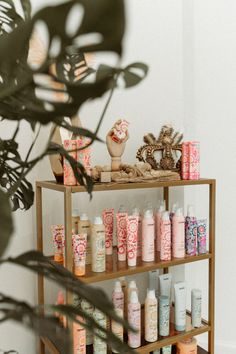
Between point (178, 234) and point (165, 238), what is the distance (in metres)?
0.06

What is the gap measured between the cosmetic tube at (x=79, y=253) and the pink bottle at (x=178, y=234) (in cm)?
Answer: 43

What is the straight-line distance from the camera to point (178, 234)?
5.23 ft

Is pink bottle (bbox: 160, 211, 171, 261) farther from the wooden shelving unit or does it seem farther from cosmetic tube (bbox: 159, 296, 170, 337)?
cosmetic tube (bbox: 159, 296, 170, 337)

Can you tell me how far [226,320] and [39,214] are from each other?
1303mm

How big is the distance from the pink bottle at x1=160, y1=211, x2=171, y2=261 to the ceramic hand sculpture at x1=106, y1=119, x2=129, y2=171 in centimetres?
31

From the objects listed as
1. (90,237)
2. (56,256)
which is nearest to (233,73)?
(90,237)

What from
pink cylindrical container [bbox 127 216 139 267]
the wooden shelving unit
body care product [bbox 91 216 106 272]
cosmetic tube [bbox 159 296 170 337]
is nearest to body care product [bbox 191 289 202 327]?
the wooden shelving unit

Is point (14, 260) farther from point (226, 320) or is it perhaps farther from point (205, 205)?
point (226, 320)

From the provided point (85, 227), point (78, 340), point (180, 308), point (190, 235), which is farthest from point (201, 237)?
point (78, 340)

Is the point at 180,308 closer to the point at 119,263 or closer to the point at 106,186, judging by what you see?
the point at 119,263

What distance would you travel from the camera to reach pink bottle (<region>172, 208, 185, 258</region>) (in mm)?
1589

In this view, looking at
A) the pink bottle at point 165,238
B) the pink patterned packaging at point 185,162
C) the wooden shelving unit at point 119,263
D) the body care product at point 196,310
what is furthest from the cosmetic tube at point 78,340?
the pink patterned packaging at point 185,162

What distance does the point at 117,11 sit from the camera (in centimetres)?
31

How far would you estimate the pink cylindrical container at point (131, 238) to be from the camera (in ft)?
4.88
